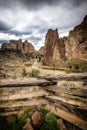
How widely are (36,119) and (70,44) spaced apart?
58.8 meters

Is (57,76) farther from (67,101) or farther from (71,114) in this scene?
(71,114)

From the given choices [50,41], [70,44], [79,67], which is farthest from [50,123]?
[50,41]

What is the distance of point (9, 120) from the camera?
387cm

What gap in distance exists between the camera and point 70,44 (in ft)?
198

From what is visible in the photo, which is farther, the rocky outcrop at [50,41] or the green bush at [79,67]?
the rocky outcrop at [50,41]

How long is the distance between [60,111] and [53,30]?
101025mm

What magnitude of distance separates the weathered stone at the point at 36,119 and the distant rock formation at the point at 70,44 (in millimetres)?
41428

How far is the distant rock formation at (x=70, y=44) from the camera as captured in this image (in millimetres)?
46250

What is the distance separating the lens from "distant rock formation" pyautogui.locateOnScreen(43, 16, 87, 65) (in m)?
46.2

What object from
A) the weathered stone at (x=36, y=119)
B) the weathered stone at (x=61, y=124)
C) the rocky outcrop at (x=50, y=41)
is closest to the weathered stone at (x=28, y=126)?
the weathered stone at (x=36, y=119)

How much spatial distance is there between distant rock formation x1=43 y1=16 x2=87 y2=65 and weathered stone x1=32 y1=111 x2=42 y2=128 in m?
41.4

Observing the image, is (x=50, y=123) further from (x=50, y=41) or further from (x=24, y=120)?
(x=50, y=41)

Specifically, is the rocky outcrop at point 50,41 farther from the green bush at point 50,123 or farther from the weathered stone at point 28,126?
the weathered stone at point 28,126

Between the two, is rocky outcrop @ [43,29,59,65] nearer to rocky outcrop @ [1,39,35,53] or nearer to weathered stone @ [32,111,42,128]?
rocky outcrop @ [1,39,35,53]
